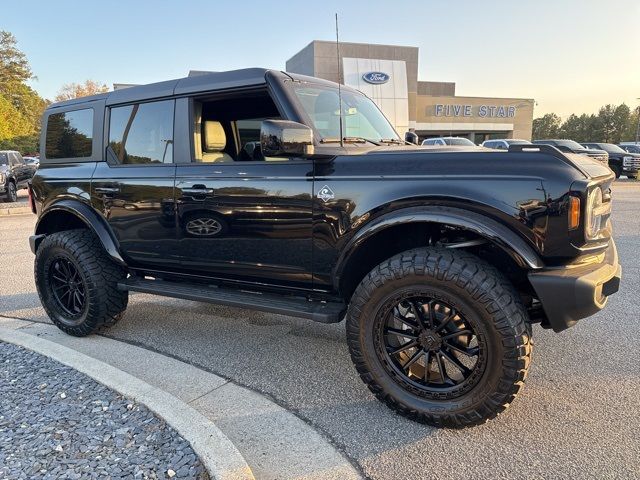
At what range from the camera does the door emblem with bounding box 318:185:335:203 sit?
112 inches

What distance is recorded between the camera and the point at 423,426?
265 cm

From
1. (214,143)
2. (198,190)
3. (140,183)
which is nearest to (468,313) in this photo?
(198,190)

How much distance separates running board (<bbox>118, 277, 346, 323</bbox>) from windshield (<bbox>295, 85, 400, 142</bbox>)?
44.0 inches

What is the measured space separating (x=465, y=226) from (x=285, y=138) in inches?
43.1

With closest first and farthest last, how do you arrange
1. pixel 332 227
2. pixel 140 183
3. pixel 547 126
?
pixel 332 227 → pixel 140 183 → pixel 547 126

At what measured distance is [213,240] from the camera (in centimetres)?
335

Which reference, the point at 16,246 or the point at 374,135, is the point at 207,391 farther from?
the point at 16,246

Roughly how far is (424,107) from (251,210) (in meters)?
41.7

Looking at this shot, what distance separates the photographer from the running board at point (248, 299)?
2947mm

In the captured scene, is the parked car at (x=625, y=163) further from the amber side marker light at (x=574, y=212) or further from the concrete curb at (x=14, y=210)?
the concrete curb at (x=14, y=210)

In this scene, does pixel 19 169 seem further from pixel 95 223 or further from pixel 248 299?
A: pixel 248 299

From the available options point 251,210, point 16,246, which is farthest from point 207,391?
point 16,246

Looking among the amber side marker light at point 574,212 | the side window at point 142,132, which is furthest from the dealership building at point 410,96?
the amber side marker light at point 574,212

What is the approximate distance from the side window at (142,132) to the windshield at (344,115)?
3.61 ft
